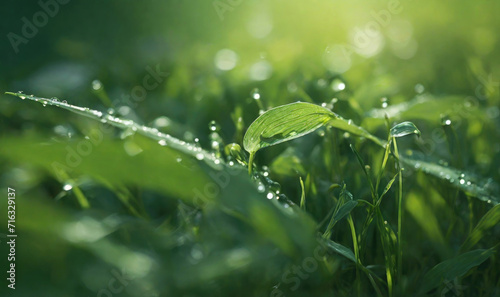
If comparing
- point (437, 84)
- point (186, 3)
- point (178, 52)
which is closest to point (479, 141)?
point (437, 84)

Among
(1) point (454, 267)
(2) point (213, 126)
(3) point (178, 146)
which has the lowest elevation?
(1) point (454, 267)

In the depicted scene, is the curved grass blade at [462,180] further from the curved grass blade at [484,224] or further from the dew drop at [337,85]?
the dew drop at [337,85]

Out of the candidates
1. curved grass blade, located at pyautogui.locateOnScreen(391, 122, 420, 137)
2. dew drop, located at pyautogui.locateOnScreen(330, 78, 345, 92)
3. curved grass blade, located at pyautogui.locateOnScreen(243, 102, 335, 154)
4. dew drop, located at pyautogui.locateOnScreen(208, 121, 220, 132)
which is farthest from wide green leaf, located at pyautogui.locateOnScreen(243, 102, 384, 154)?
dew drop, located at pyautogui.locateOnScreen(330, 78, 345, 92)

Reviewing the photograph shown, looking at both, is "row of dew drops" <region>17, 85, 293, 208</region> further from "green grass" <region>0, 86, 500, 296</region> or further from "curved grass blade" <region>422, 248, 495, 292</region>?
"curved grass blade" <region>422, 248, 495, 292</region>

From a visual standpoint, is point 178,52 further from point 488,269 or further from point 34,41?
point 488,269

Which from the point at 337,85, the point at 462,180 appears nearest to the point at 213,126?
the point at 337,85

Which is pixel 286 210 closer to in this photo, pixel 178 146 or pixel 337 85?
pixel 178 146
